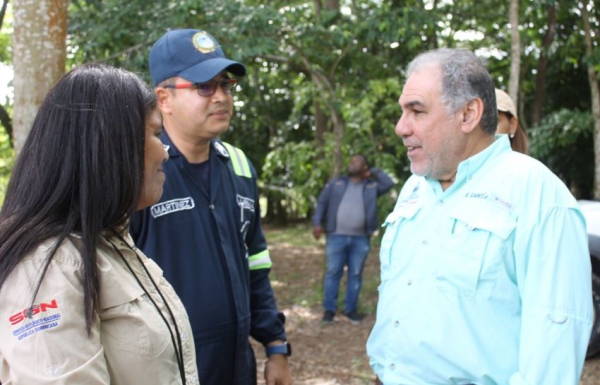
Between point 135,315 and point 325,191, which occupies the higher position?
point 135,315

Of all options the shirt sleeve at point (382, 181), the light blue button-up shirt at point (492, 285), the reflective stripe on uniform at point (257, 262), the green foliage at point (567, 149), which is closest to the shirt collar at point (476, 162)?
the light blue button-up shirt at point (492, 285)

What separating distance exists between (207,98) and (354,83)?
685 cm

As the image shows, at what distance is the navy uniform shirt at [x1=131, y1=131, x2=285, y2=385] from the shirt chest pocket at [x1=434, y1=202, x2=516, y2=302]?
846 millimetres

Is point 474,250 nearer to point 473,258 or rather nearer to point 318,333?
point 473,258

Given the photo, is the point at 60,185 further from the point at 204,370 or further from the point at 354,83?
the point at 354,83

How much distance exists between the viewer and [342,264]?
28.0 feet

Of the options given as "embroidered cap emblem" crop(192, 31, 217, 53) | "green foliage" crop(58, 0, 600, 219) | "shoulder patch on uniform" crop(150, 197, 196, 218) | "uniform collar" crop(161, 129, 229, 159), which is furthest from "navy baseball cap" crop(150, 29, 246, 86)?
"green foliage" crop(58, 0, 600, 219)

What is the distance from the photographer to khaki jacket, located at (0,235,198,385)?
1.35 m

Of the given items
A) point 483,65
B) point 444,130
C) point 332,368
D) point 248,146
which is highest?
point 483,65

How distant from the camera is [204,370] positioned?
8.28 feet

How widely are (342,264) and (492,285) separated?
6.48 meters

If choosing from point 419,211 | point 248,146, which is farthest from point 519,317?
point 248,146

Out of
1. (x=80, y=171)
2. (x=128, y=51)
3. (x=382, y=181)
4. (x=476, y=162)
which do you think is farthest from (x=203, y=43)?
(x=382, y=181)

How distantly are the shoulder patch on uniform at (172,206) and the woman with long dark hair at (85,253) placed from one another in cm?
77
